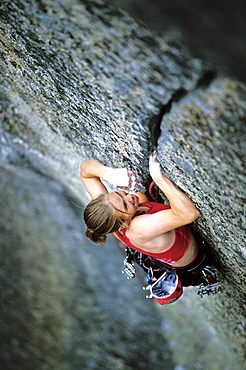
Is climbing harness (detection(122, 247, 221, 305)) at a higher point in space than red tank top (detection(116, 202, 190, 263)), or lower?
lower

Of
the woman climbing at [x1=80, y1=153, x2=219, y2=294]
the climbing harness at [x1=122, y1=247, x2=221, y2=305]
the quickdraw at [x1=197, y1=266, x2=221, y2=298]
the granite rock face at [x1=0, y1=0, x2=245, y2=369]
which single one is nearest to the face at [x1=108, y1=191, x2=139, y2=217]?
the woman climbing at [x1=80, y1=153, x2=219, y2=294]

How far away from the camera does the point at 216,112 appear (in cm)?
72

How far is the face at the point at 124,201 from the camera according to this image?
1.08 meters

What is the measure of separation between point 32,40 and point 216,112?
1.87 feet

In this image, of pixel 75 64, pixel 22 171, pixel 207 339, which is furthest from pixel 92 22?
pixel 207 339

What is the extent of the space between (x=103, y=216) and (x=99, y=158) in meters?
0.59

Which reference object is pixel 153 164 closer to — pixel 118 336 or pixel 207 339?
pixel 118 336

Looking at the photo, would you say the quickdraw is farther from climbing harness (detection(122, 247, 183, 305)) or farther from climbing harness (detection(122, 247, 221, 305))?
climbing harness (detection(122, 247, 183, 305))

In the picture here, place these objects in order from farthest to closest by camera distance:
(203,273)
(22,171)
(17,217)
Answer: (17,217) → (22,171) → (203,273)

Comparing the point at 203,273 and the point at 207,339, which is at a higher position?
the point at 203,273

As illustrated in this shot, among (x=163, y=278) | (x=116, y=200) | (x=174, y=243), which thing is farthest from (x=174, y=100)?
(x=163, y=278)

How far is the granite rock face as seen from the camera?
2.45 ft

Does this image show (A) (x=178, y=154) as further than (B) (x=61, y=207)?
No

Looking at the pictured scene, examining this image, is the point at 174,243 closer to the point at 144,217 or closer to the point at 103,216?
the point at 144,217
